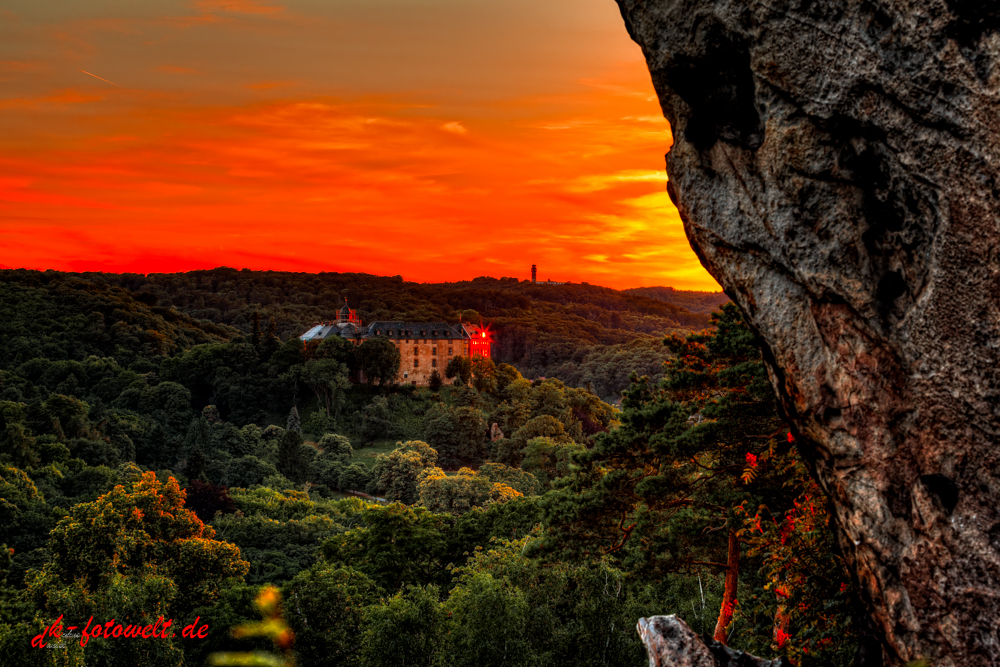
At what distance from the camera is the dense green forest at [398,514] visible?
12.9 meters

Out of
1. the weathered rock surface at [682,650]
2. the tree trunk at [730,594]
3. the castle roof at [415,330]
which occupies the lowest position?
the tree trunk at [730,594]

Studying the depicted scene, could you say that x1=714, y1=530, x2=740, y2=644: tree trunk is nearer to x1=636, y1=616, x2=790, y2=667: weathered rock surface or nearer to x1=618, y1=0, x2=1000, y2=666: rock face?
x1=636, y1=616, x2=790, y2=667: weathered rock surface

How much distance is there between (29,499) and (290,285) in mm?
126506

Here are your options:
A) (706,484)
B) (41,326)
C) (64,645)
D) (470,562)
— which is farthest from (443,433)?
(41,326)

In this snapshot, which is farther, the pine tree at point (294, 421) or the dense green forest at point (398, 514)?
the pine tree at point (294, 421)

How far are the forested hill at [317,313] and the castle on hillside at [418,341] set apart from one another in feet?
33.8

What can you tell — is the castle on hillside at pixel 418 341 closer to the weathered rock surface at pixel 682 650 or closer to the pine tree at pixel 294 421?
the pine tree at pixel 294 421

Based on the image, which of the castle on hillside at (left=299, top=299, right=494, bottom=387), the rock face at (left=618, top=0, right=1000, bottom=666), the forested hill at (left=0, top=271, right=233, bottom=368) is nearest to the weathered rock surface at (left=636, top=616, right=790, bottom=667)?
the rock face at (left=618, top=0, right=1000, bottom=666)

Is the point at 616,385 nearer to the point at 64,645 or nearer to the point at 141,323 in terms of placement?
the point at 141,323

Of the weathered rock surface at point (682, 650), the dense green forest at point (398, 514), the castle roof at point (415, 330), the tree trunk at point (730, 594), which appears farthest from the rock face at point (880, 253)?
the castle roof at point (415, 330)

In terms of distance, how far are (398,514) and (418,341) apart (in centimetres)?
5634

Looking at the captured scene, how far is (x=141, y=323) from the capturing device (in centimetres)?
10175

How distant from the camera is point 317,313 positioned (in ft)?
452

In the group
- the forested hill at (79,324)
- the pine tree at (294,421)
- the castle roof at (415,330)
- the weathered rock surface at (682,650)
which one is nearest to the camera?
the weathered rock surface at (682,650)
